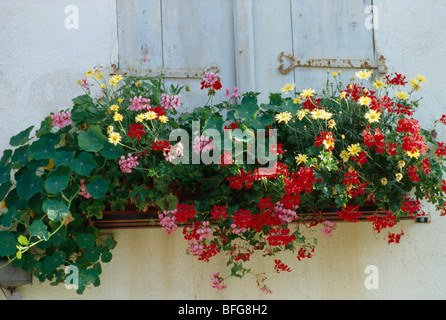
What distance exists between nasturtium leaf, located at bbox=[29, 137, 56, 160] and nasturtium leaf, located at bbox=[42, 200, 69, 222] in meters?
0.22

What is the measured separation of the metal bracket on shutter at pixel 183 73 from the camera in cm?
377

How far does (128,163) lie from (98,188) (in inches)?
7.3

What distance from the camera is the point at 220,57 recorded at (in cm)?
384

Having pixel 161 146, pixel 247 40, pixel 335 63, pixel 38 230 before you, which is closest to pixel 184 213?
pixel 161 146

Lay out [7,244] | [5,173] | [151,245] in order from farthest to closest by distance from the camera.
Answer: [151,245] → [5,173] → [7,244]

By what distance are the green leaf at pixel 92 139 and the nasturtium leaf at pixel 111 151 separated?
0.08 feet

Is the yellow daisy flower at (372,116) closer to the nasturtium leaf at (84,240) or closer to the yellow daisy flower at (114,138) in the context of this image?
the yellow daisy flower at (114,138)

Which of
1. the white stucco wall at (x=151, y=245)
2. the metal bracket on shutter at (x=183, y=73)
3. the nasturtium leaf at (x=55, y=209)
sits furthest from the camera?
the metal bracket on shutter at (x=183, y=73)

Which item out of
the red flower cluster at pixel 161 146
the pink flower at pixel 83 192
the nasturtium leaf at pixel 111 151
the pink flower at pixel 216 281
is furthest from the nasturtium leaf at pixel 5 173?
the pink flower at pixel 216 281

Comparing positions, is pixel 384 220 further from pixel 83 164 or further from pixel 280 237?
pixel 83 164

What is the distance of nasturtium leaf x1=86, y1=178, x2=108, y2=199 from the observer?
319 cm

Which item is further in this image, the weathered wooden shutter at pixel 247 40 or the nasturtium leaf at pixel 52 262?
the weathered wooden shutter at pixel 247 40

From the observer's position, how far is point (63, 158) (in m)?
3.19
